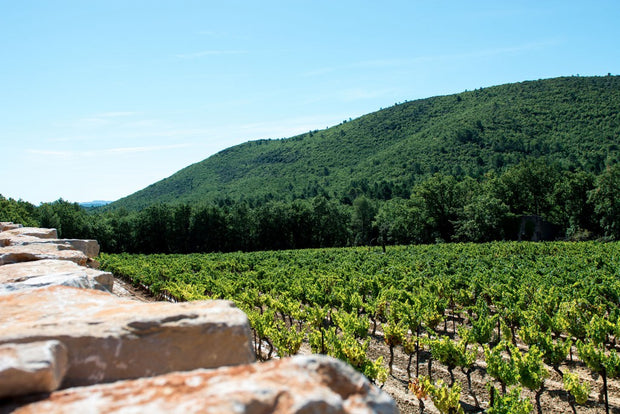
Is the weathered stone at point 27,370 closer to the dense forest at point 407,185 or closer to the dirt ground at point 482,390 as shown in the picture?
the dirt ground at point 482,390

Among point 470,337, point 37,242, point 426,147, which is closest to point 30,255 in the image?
point 37,242

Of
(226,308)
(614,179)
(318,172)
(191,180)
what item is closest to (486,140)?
(318,172)

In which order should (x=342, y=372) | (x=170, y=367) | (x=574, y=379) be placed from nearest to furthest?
(x=342, y=372) → (x=170, y=367) → (x=574, y=379)

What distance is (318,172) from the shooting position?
14625cm

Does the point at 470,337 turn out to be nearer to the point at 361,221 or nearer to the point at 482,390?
the point at 482,390

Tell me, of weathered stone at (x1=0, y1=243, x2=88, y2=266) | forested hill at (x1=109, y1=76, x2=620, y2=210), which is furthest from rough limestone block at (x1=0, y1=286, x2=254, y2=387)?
forested hill at (x1=109, y1=76, x2=620, y2=210)

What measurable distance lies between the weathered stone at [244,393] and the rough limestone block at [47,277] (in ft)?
8.90

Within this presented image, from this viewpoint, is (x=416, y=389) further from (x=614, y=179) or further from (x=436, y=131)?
(x=436, y=131)

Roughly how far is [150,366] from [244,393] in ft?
2.97

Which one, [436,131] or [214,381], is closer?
[214,381]

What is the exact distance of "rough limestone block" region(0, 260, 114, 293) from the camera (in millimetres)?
4291

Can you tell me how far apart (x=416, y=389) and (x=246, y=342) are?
29.4 feet

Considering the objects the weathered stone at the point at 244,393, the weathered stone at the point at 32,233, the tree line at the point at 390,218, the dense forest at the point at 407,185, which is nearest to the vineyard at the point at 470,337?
the weathered stone at the point at 32,233

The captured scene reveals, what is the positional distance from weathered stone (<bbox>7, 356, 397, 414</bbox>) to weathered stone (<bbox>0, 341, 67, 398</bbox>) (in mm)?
87
